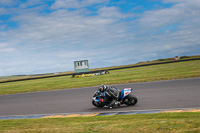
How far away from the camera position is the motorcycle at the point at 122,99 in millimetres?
11031

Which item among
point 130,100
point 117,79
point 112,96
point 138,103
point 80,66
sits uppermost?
point 80,66

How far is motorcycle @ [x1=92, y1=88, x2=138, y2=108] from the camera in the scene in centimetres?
1103

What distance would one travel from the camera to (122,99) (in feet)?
36.6

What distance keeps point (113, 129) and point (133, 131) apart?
0.62m

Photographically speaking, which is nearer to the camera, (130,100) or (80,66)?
(130,100)

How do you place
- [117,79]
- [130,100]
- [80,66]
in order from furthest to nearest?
[80,66] < [117,79] < [130,100]

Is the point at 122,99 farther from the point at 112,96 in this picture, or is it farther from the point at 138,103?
the point at 138,103

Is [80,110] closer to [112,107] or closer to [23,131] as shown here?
[112,107]

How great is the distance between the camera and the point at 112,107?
11109 millimetres

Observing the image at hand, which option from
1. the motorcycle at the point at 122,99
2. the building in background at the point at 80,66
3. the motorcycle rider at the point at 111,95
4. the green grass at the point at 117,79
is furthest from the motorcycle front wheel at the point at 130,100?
the building in background at the point at 80,66

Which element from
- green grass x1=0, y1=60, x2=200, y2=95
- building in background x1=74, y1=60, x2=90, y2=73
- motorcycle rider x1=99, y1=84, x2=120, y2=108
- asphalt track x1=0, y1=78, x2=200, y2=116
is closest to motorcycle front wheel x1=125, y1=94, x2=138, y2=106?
asphalt track x1=0, y1=78, x2=200, y2=116

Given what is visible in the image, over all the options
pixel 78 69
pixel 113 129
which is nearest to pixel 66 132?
pixel 113 129

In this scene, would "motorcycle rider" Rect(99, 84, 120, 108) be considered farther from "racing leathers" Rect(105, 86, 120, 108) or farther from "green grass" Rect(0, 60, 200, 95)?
"green grass" Rect(0, 60, 200, 95)

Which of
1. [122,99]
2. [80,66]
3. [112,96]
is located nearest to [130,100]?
[122,99]
